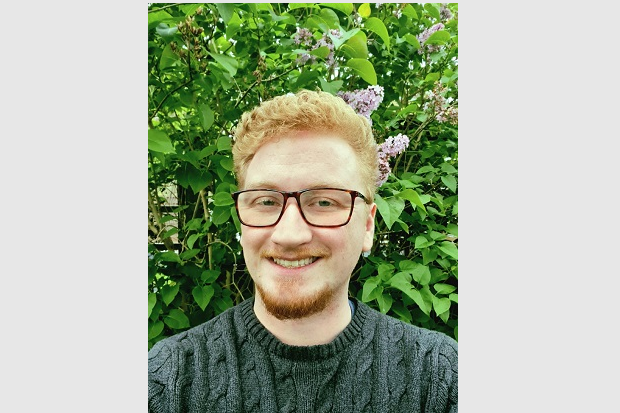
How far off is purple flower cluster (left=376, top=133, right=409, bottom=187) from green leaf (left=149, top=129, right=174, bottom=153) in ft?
1.51

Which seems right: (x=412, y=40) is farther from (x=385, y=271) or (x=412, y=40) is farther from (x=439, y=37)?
(x=385, y=271)

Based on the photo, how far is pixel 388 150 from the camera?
1.09 meters

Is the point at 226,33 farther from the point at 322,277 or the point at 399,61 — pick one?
the point at 322,277

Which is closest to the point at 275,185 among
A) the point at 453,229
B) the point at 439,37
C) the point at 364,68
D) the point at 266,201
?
the point at 266,201

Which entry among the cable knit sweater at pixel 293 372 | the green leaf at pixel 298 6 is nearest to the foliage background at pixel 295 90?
the green leaf at pixel 298 6

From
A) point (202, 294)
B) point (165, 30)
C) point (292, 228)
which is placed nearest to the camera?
point (292, 228)

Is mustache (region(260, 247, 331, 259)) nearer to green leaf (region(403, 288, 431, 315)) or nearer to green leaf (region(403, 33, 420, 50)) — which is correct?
green leaf (region(403, 288, 431, 315))

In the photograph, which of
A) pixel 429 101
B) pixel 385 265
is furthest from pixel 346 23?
pixel 385 265

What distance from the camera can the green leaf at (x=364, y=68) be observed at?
1.07m

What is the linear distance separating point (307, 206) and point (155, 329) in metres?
0.46

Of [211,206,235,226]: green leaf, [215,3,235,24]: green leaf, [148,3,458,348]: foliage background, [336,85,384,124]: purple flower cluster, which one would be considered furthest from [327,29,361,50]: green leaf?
[211,206,235,226]: green leaf

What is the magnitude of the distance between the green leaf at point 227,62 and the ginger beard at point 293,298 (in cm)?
39

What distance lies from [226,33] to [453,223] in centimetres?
68

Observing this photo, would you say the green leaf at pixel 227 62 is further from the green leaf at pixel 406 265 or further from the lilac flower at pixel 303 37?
the green leaf at pixel 406 265
